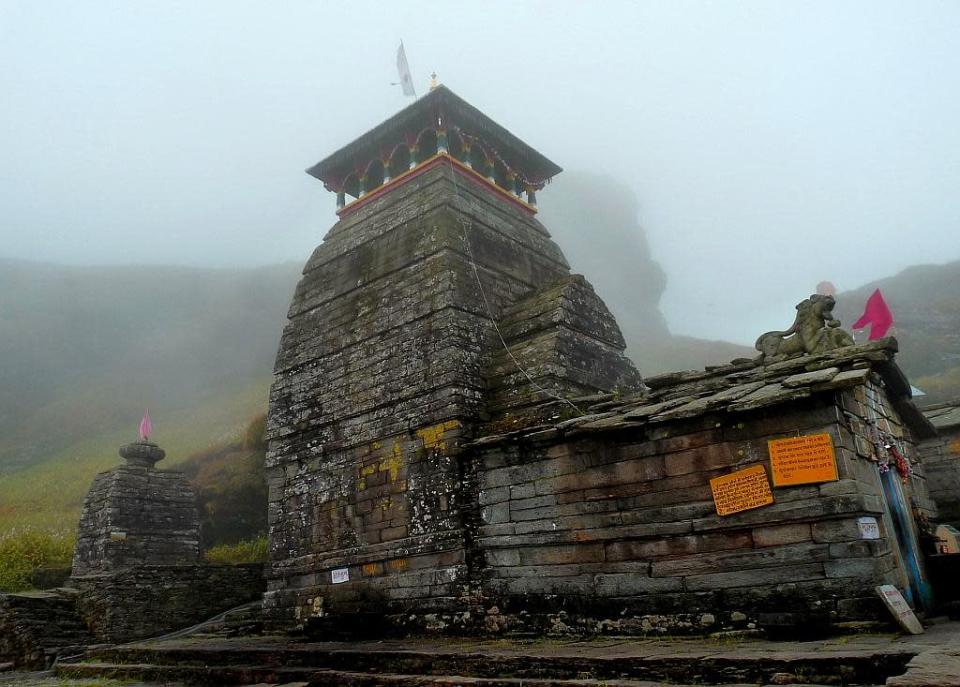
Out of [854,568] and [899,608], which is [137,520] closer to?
[854,568]

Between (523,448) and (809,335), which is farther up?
(809,335)

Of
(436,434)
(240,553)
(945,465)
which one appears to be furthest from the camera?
(240,553)

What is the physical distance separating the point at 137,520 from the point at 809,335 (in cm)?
1423

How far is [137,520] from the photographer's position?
15242 mm

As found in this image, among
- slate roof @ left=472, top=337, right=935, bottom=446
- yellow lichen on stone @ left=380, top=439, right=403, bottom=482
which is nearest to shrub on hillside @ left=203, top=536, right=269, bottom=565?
yellow lichen on stone @ left=380, top=439, right=403, bottom=482

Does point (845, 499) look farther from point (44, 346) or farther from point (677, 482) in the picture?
point (44, 346)

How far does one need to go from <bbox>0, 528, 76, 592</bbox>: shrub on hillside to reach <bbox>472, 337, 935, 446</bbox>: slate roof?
1312 centimetres

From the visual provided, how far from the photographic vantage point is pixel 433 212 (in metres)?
12.0

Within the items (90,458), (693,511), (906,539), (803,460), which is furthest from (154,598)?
(90,458)

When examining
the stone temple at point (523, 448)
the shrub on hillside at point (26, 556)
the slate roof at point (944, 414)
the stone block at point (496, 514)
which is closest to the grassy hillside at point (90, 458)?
the shrub on hillside at point (26, 556)

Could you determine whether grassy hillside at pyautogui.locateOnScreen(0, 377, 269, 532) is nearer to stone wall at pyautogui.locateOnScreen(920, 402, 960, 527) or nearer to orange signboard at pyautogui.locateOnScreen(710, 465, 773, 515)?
orange signboard at pyautogui.locateOnScreen(710, 465, 773, 515)

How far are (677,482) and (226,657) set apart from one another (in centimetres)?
639

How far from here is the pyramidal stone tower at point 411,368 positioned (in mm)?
9617

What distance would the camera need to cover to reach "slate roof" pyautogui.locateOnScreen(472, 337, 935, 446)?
6.79 m
